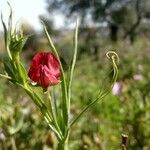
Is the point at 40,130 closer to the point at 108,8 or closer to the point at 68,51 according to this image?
the point at 68,51

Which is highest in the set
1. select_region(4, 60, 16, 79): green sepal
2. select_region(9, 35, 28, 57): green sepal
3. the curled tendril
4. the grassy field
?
select_region(9, 35, 28, 57): green sepal

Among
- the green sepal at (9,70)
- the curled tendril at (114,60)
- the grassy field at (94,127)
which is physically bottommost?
the grassy field at (94,127)

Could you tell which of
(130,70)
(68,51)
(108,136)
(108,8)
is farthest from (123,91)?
(108,8)

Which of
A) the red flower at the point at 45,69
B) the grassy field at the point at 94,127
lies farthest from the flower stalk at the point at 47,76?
the grassy field at the point at 94,127

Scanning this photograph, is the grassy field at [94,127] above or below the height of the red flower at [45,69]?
below

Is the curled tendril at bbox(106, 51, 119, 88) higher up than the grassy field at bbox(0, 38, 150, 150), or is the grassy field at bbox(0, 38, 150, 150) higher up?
the curled tendril at bbox(106, 51, 119, 88)

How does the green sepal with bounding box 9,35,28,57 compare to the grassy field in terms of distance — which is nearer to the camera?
the green sepal with bounding box 9,35,28,57

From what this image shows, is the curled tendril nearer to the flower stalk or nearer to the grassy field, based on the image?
the flower stalk

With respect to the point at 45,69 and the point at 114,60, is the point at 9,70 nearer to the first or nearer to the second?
the point at 45,69

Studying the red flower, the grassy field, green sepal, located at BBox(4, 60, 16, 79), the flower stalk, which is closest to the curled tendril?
the flower stalk

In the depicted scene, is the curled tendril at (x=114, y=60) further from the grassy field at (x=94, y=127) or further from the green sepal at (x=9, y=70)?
the grassy field at (x=94, y=127)
